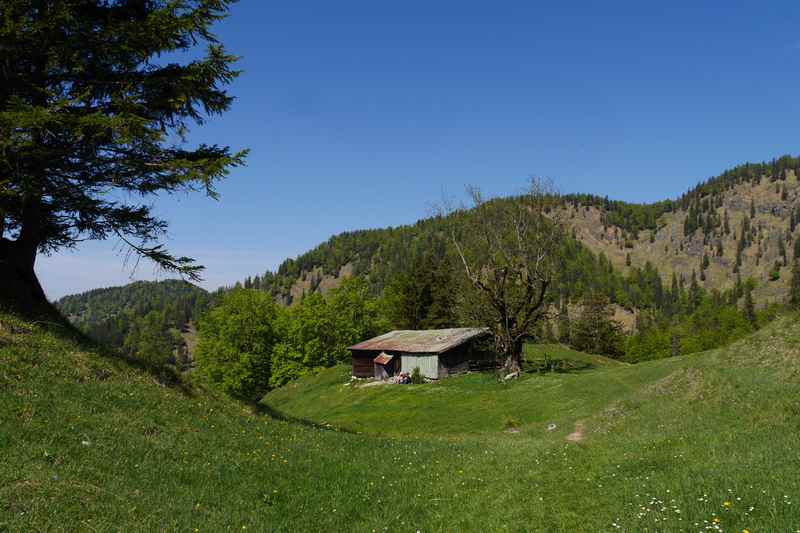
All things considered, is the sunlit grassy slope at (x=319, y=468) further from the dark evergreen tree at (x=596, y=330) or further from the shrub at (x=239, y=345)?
the dark evergreen tree at (x=596, y=330)

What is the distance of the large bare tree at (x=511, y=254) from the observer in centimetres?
4766

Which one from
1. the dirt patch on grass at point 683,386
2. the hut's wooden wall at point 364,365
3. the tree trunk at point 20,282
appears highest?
the tree trunk at point 20,282

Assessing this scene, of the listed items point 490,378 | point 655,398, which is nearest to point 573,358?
point 490,378

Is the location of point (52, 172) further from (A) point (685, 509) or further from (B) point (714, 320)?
(B) point (714, 320)

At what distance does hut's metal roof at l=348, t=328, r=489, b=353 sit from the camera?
201 ft

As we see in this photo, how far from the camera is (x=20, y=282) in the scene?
60.0 feet

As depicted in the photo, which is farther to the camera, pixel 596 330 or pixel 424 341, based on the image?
pixel 596 330

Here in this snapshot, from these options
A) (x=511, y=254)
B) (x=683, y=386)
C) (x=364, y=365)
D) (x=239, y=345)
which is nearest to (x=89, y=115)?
(x=683, y=386)

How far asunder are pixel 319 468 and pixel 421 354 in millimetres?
49093

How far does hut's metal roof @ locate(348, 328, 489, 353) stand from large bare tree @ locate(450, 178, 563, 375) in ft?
30.1

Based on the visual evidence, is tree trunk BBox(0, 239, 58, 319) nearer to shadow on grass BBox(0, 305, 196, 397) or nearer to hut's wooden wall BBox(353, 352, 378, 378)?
shadow on grass BBox(0, 305, 196, 397)

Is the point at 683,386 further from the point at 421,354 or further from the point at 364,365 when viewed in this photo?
the point at 364,365

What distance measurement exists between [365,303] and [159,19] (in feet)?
244

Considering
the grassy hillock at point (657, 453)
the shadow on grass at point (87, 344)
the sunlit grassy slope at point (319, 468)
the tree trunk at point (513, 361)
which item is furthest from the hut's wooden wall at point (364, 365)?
the shadow on grass at point (87, 344)
